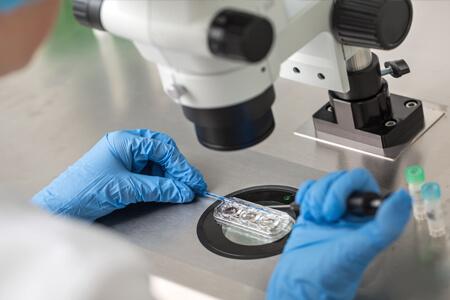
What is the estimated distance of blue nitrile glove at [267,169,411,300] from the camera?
1101 mm

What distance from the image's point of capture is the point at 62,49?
7.86 feet

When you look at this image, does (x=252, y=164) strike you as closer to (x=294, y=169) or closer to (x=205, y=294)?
(x=294, y=169)

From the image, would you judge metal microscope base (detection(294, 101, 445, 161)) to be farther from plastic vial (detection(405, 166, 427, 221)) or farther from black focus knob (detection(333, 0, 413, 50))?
black focus knob (detection(333, 0, 413, 50))

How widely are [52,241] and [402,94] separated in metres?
1.30

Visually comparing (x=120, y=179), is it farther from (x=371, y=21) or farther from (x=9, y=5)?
(x=9, y=5)

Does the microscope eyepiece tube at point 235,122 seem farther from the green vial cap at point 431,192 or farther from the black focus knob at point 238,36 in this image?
the green vial cap at point 431,192

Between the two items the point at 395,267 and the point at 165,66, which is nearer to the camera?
the point at 165,66

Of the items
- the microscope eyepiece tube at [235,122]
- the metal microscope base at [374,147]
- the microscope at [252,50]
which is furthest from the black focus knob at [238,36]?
the metal microscope base at [374,147]

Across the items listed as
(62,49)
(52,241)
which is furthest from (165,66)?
(62,49)

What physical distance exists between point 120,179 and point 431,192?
0.69 meters

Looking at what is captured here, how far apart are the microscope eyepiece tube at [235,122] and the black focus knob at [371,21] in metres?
0.23

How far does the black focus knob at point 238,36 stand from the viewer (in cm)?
94

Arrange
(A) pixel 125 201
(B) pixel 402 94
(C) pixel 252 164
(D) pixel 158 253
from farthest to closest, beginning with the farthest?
(B) pixel 402 94, (C) pixel 252 164, (A) pixel 125 201, (D) pixel 158 253

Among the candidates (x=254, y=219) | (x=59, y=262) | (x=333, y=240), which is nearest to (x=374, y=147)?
(x=254, y=219)
